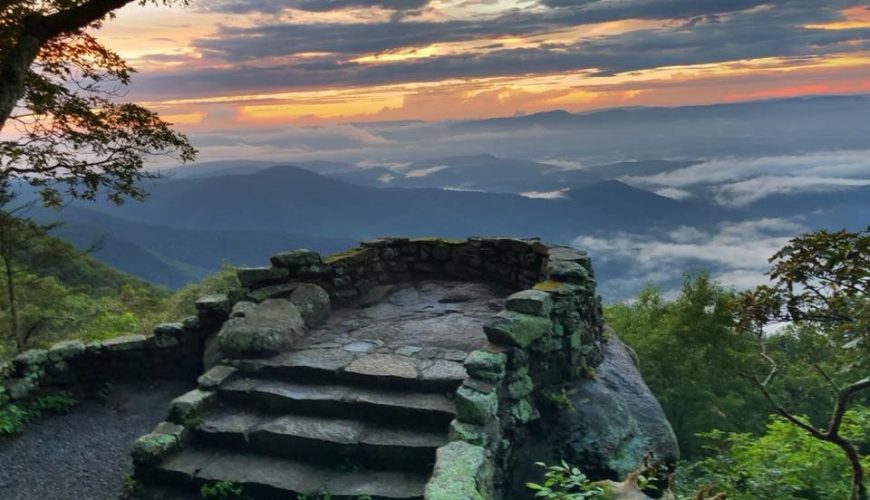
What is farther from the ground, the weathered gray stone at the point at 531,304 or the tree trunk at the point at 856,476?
the weathered gray stone at the point at 531,304

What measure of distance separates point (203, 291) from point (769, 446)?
97.1 ft

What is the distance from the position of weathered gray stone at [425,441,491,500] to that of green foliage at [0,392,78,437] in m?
6.91

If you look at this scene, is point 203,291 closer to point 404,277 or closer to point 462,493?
point 404,277

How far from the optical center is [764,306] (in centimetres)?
904

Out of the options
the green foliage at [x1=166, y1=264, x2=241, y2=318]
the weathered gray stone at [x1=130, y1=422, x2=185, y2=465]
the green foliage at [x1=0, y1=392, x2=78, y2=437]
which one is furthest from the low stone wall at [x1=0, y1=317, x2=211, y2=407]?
the green foliage at [x1=166, y1=264, x2=241, y2=318]

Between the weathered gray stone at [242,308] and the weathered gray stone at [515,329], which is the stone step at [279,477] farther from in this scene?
the weathered gray stone at [242,308]

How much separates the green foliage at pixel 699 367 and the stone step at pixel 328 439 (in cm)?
2681

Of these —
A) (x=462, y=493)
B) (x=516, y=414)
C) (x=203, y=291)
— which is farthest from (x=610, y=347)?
(x=203, y=291)

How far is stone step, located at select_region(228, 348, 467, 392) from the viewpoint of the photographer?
837 cm

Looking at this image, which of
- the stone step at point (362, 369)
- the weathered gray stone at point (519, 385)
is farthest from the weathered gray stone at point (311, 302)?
the weathered gray stone at point (519, 385)

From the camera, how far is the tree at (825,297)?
720 cm

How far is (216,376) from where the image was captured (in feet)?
29.4

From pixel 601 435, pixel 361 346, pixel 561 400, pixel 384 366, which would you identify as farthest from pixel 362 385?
pixel 601 435

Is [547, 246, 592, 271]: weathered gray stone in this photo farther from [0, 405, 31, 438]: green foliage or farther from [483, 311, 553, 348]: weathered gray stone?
[0, 405, 31, 438]: green foliage
